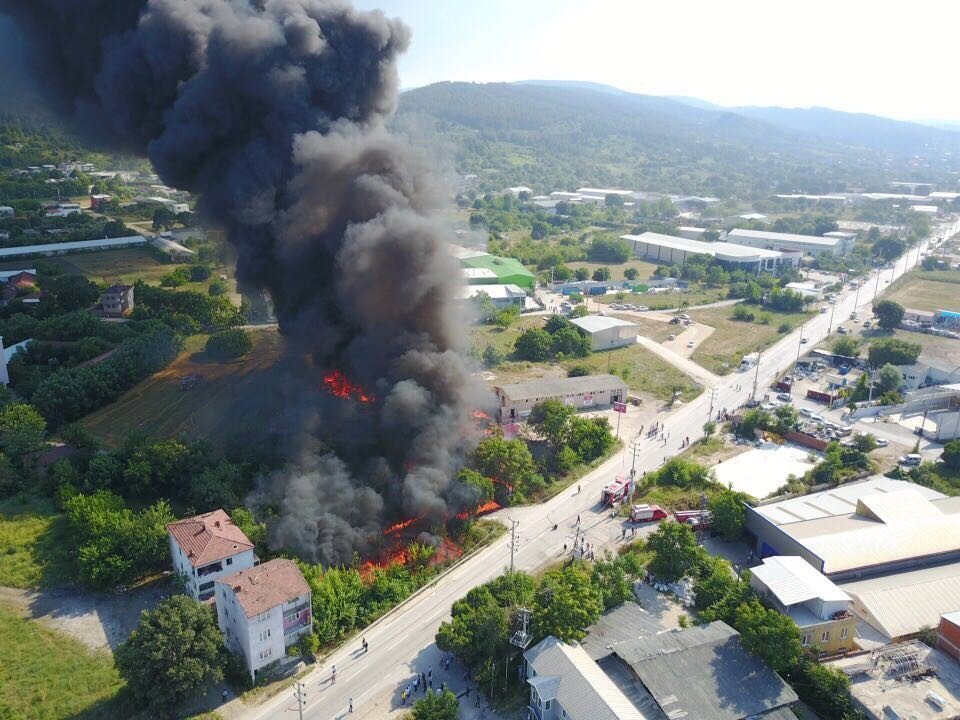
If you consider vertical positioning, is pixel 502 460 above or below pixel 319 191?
below

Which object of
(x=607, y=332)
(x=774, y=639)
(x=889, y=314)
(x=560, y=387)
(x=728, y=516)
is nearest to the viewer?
(x=774, y=639)

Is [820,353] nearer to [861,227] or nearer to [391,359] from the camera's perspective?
[391,359]

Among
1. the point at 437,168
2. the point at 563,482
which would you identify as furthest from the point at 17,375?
the point at 563,482

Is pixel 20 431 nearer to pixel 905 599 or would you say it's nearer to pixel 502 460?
pixel 502 460

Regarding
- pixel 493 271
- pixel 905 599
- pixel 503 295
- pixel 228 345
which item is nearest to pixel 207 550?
pixel 905 599

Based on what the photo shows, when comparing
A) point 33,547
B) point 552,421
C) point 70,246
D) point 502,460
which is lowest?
point 33,547

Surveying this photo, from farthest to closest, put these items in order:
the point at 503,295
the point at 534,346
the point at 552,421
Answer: the point at 503,295 → the point at 534,346 → the point at 552,421

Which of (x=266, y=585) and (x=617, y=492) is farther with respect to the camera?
(x=617, y=492)
